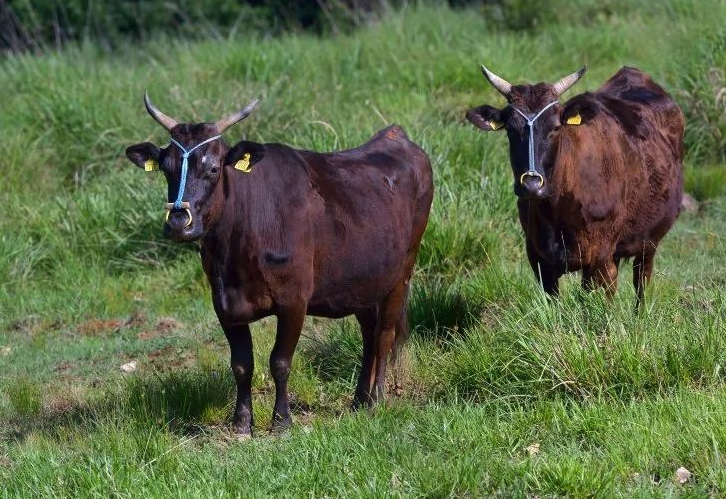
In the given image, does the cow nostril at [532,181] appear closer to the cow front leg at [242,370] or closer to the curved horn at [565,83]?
the curved horn at [565,83]

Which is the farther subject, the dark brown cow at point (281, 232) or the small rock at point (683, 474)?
the dark brown cow at point (281, 232)

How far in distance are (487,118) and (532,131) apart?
1.78ft

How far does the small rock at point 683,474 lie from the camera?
20.3ft

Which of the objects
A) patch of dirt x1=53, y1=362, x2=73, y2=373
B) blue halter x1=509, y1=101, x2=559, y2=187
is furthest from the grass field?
blue halter x1=509, y1=101, x2=559, y2=187

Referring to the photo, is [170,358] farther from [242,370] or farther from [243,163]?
[243,163]

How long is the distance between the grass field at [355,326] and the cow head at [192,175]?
1.17 meters

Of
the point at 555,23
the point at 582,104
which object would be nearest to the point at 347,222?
the point at 582,104

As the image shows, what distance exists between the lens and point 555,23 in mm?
17828

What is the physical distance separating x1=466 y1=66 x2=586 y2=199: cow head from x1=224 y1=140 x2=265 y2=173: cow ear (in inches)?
67.4

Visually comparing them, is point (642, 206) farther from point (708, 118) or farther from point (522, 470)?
point (708, 118)

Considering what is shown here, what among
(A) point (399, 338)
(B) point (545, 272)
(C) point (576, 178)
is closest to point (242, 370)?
(A) point (399, 338)

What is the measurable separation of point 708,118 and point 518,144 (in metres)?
6.04

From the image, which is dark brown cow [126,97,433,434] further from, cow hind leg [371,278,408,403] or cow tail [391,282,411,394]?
cow tail [391,282,411,394]

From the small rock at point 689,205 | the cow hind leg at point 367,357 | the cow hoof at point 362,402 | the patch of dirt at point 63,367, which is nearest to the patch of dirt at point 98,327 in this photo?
the patch of dirt at point 63,367
